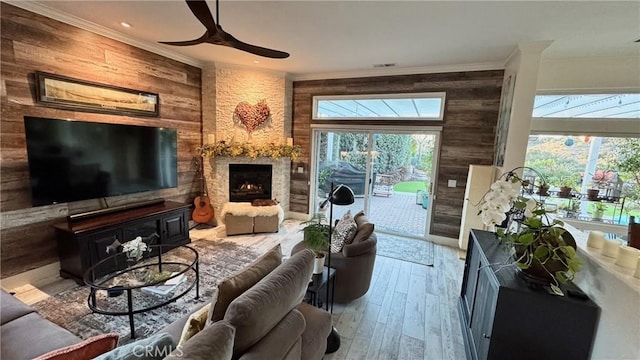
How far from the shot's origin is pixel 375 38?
325 centimetres

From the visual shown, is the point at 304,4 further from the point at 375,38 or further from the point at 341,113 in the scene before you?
the point at 341,113

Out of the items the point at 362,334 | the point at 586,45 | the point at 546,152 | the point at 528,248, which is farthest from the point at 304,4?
the point at 546,152

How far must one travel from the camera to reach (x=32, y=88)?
2.80 m

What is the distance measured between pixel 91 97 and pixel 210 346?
12.3 feet

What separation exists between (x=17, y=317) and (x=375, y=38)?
401 centimetres

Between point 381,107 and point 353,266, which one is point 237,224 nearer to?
point 353,266

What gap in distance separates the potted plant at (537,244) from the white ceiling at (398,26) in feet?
6.04

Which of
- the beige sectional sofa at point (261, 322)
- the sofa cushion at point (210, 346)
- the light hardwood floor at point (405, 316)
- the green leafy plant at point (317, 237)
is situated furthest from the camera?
the green leafy plant at point (317, 237)

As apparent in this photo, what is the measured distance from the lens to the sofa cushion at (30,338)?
4.60 ft

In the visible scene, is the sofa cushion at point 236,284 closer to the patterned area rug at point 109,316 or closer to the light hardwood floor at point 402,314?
the light hardwood floor at point 402,314

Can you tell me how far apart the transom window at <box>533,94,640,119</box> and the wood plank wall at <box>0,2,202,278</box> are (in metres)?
5.76

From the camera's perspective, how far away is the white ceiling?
2455 millimetres

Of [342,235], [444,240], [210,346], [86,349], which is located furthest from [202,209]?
[444,240]

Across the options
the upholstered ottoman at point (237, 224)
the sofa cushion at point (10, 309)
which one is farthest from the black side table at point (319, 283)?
the upholstered ottoman at point (237, 224)
